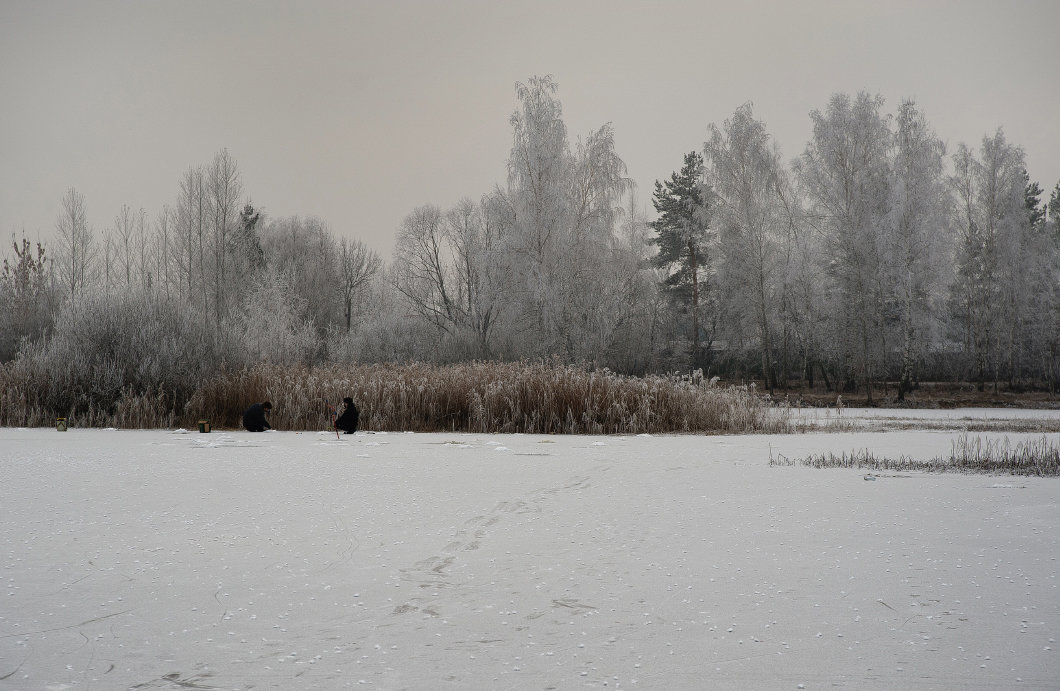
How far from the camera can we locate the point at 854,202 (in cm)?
2166

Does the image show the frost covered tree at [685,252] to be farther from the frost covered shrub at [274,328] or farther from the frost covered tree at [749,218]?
the frost covered shrub at [274,328]

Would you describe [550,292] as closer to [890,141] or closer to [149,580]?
[890,141]

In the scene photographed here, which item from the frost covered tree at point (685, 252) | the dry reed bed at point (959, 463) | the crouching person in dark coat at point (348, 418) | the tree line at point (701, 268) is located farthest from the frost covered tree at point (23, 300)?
the frost covered tree at point (685, 252)

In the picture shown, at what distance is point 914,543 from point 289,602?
7.84 ft

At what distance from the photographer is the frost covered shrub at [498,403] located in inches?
367

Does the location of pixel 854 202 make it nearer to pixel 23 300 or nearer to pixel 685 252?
pixel 685 252

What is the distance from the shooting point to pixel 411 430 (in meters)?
9.25

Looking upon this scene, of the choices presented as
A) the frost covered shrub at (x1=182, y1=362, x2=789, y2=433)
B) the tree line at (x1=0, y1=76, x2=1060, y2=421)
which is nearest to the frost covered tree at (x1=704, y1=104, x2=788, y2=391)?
the tree line at (x1=0, y1=76, x2=1060, y2=421)

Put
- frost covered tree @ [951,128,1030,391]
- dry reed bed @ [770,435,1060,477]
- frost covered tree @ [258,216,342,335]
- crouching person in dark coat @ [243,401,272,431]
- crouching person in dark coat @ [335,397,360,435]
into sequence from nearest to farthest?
dry reed bed @ [770,435,1060,477] → crouching person in dark coat @ [335,397,360,435] → crouching person in dark coat @ [243,401,272,431] → frost covered tree @ [951,128,1030,391] → frost covered tree @ [258,216,342,335]

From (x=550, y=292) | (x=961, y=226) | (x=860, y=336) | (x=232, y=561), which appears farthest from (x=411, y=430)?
(x=961, y=226)

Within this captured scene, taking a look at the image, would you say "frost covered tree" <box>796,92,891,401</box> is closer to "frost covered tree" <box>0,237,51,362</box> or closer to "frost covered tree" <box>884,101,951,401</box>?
"frost covered tree" <box>884,101,951,401</box>

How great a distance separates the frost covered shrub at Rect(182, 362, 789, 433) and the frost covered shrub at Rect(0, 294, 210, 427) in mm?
500

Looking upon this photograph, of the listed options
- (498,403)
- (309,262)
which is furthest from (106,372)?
(309,262)

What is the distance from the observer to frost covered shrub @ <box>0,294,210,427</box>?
31.5 feet
